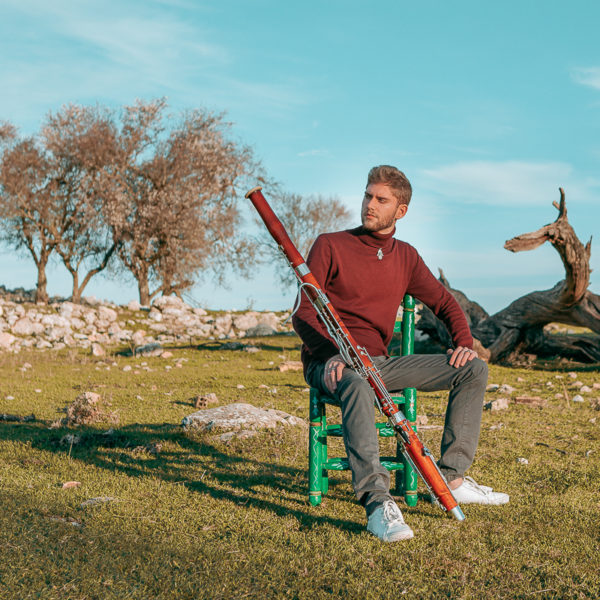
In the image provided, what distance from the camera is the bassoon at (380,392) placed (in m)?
4.45

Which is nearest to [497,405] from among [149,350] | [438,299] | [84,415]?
[438,299]

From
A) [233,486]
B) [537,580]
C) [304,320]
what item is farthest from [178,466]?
[537,580]

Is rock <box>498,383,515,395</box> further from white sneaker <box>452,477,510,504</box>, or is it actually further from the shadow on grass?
white sneaker <box>452,477,510,504</box>

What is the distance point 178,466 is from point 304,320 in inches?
82.4

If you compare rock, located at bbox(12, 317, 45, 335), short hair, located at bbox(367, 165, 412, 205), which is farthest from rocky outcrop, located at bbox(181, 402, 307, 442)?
rock, located at bbox(12, 317, 45, 335)

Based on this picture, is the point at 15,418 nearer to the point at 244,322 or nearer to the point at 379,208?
the point at 379,208

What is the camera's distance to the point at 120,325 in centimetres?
2159

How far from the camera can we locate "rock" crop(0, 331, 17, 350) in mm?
17839

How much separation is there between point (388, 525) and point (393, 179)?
7.80 ft

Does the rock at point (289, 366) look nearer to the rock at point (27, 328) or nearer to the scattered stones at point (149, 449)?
the scattered stones at point (149, 449)

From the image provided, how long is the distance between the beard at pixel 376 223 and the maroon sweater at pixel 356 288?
0.27ft

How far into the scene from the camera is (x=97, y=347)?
15758mm

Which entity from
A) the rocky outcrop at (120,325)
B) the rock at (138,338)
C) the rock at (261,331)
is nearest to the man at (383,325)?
the rocky outcrop at (120,325)

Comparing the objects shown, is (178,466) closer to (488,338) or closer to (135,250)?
(488,338)
